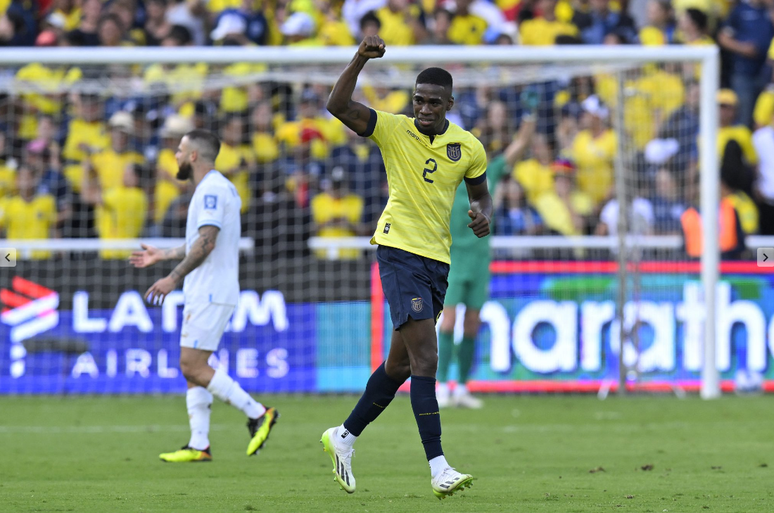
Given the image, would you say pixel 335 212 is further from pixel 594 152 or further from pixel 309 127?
pixel 594 152

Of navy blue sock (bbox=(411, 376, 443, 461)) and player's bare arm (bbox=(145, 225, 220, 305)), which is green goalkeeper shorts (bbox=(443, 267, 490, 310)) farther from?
navy blue sock (bbox=(411, 376, 443, 461))

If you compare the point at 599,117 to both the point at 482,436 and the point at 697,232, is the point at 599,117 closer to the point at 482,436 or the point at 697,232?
the point at 697,232

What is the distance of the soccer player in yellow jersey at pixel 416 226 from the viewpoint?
19.2 ft

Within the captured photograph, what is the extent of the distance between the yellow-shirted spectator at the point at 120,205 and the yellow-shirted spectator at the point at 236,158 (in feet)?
3.38

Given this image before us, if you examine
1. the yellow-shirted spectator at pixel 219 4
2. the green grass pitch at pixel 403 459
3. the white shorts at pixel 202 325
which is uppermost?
the yellow-shirted spectator at pixel 219 4

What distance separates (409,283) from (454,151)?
→ 76 cm

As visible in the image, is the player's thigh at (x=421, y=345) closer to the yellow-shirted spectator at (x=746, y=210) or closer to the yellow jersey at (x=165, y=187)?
the yellow jersey at (x=165, y=187)

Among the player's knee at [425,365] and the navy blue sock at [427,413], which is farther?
the player's knee at [425,365]

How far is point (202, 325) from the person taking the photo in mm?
7688

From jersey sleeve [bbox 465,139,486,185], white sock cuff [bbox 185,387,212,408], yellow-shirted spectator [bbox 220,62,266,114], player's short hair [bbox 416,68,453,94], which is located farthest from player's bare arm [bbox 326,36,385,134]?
yellow-shirted spectator [bbox 220,62,266,114]

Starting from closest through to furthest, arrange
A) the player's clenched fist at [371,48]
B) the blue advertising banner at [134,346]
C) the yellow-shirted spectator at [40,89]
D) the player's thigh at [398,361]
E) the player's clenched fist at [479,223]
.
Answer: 1. the player's clenched fist at [371,48]
2. the player's clenched fist at [479,223]
3. the player's thigh at [398,361]
4. the blue advertising banner at [134,346]
5. the yellow-shirted spectator at [40,89]

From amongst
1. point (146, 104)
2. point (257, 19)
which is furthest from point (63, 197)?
point (257, 19)

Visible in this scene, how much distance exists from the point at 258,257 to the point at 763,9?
8.52 metres

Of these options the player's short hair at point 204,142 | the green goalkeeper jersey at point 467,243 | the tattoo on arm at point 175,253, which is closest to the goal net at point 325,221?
the green goalkeeper jersey at point 467,243
